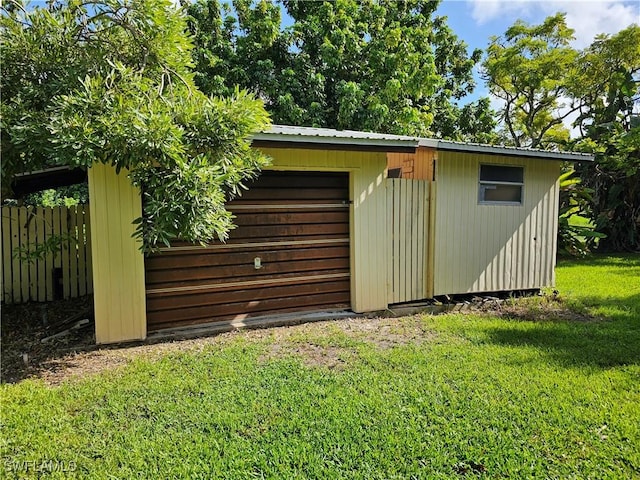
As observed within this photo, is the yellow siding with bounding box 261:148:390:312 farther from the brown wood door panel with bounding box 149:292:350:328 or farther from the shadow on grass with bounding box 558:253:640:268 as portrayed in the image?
the shadow on grass with bounding box 558:253:640:268

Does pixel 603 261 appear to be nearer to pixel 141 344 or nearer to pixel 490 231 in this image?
pixel 490 231

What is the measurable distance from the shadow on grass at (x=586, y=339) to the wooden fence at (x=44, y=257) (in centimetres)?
680

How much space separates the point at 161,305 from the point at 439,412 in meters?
3.53

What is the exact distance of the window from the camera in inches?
266

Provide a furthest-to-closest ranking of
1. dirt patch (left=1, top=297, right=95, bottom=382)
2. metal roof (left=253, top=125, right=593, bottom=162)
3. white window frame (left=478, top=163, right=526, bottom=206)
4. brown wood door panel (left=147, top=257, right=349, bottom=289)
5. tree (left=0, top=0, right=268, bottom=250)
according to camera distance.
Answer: white window frame (left=478, top=163, right=526, bottom=206), brown wood door panel (left=147, top=257, right=349, bottom=289), metal roof (left=253, top=125, right=593, bottom=162), dirt patch (left=1, top=297, right=95, bottom=382), tree (left=0, top=0, right=268, bottom=250)

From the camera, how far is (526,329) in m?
5.39

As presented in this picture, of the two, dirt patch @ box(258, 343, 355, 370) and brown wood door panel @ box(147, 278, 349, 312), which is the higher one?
brown wood door panel @ box(147, 278, 349, 312)

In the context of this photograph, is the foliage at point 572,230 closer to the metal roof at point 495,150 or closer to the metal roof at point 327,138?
the metal roof at point 495,150

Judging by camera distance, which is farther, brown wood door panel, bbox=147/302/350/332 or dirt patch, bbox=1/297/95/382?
brown wood door panel, bbox=147/302/350/332

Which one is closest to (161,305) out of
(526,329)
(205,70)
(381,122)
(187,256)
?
(187,256)

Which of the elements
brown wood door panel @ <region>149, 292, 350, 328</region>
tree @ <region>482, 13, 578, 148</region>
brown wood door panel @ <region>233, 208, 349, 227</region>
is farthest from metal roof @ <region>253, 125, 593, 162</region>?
tree @ <region>482, 13, 578, 148</region>

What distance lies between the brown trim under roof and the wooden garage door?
2.22 ft

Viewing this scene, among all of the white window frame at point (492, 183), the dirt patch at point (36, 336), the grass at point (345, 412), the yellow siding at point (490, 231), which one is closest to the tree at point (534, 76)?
the yellow siding at point (490, 231)

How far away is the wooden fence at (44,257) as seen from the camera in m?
6.85
